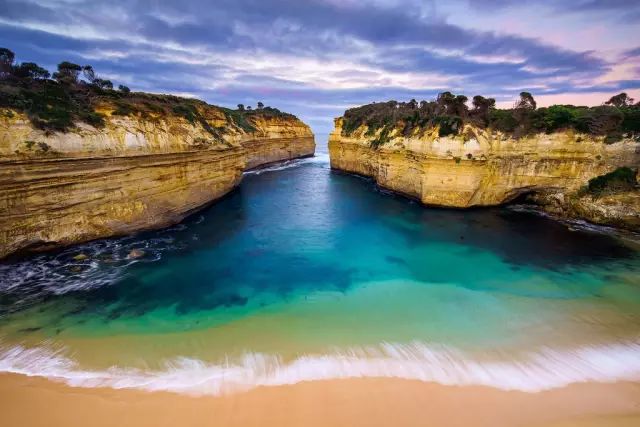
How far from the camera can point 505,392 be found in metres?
6.54

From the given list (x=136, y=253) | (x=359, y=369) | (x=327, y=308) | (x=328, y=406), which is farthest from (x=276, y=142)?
(x=328, y=406)

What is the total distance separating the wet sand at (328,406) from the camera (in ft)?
19.0

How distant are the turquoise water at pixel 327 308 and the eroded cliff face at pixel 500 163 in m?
3.16

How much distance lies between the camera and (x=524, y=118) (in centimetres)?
1842

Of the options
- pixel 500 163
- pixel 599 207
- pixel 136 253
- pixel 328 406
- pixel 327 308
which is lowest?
pixel 328 406

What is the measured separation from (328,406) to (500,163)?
18.1 m

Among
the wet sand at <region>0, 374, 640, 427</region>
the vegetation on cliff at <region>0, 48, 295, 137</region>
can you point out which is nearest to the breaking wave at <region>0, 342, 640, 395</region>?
the wet sand at <region>0, 374, 640, 427</region>

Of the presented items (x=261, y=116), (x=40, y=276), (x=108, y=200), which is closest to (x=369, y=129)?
(x=261, y=116)

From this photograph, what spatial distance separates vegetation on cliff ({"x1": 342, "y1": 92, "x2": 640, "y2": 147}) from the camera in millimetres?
16172

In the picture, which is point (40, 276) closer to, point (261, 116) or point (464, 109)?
point (464, 109)

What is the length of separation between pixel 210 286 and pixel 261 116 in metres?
36.6

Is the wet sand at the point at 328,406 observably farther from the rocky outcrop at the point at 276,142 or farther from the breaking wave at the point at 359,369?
the rocky outcrop at the point at 276,142

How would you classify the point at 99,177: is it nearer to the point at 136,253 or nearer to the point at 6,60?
the point at 136,253

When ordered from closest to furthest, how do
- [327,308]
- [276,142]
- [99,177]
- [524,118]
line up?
[327,308] < [99,177] < [524,118] < [276,142]
